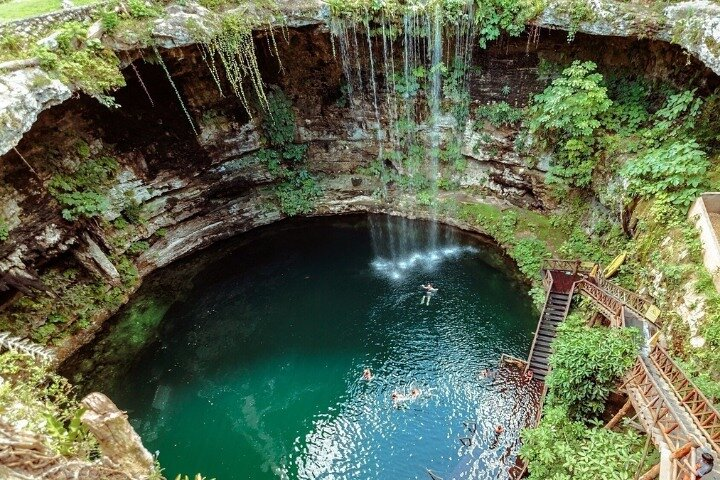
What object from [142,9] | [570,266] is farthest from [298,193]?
[570,266]

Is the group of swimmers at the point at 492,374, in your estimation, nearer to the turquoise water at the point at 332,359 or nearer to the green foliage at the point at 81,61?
the turquoise water at the point at 332,359

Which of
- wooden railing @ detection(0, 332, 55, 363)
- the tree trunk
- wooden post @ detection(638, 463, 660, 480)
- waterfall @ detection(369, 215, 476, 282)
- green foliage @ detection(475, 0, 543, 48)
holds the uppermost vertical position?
green foliage @ detection(475, 0, 543, 48)

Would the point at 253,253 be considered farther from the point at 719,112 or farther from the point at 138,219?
the point at 719,112

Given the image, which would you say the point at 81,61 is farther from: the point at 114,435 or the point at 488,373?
the point at 488,373

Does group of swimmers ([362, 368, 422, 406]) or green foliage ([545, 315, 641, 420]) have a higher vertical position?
green foliage ([545, 315, 641, 420])

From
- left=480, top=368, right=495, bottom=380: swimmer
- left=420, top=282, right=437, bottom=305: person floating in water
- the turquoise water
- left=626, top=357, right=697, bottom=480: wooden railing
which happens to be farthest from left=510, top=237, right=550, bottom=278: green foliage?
left=626, top=357, right=697, bottom=480: wooden railing

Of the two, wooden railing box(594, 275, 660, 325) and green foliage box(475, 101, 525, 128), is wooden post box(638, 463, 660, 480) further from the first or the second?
green foliage box(475, 101, 525, 128)

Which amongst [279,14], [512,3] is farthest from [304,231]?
[512,3]

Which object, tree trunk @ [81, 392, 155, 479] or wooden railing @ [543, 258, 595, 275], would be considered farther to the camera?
wooden railing @ [543, 258, 595, 275]

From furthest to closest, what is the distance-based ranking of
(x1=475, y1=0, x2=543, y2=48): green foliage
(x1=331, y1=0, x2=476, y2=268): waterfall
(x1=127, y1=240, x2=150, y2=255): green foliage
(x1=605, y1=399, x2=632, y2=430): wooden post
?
(x1=127, y1=240, x2=150, y2=255): green foliage, (x1=331, y1=0, x2=476, y2=268): waterfall, (x1=475, y1=0, x2=543, y2=48): green foliage, (x1=605, y1=399, x2=632, y2=430): wooden post
